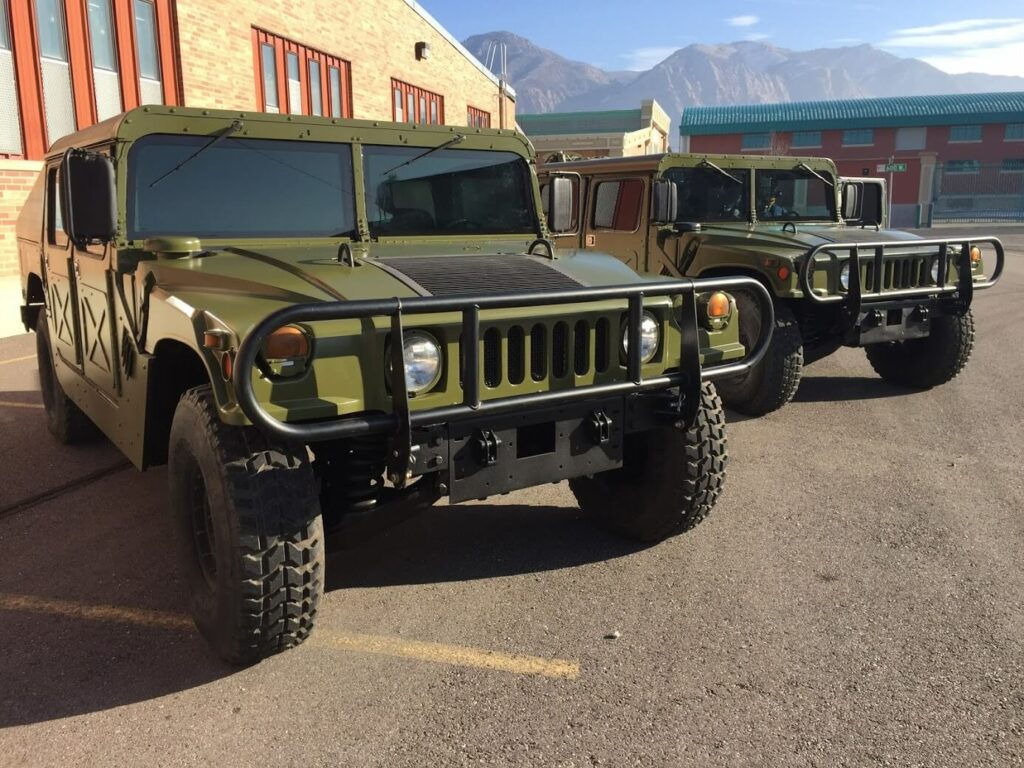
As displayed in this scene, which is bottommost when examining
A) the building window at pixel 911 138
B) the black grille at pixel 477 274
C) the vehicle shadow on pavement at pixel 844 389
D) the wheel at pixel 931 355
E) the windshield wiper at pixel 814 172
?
the vehicle shadow on pavement at pixel 844 389

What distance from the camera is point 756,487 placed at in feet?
14.9

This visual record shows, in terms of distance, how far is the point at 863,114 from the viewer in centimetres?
4647

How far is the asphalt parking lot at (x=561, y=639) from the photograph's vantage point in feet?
7.86

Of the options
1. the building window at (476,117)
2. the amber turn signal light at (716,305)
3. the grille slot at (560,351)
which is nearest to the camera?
the grille slot at (560,351)

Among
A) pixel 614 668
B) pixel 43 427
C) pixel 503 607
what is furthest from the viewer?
pixel 43 427

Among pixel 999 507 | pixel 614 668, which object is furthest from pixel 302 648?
pixel 999 507

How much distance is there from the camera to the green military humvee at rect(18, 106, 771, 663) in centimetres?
255

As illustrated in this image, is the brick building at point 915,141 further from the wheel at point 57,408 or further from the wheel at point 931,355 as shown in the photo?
the wheel at point 57,408

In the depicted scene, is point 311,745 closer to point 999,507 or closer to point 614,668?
point 614,668

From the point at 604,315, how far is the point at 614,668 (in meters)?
1.15

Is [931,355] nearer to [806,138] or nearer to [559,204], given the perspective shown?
[559,204]

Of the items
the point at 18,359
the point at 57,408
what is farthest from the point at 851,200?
the point at 18,359

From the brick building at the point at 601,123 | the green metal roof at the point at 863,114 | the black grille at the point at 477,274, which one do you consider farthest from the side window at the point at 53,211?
the green metal roof at the point at 863,114

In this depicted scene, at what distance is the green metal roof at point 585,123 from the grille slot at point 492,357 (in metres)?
38.2
